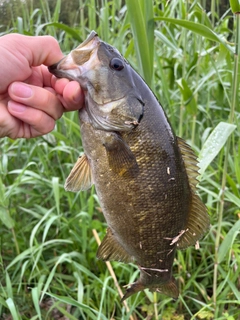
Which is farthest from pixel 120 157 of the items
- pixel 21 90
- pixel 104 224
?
pixel 104 224

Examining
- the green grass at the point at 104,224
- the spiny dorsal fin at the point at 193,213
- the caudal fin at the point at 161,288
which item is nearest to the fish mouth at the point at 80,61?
the green grass at the point at 104,224

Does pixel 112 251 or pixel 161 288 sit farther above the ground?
pixel 112 251

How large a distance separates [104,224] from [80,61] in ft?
4.00

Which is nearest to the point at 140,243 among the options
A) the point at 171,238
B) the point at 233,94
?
the point at 171,238

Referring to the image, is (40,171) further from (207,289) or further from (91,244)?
(207,289)

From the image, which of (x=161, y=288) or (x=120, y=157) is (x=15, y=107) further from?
(x=161, y=288)

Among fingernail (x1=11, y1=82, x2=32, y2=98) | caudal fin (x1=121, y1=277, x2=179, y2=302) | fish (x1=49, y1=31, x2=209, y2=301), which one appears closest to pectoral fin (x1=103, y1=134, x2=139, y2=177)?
fish (x1=49, y1=31, x2=209, y2=301)

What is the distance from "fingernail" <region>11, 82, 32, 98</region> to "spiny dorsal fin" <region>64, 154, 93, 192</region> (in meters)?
0.29

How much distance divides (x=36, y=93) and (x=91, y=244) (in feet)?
3.71

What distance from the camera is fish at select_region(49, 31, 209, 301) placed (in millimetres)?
1193

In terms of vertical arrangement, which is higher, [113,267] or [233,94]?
[233,94]

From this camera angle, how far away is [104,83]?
1.20 meters

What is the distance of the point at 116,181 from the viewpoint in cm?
124

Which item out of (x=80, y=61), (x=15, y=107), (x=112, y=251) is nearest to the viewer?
(x=80, y=61)
